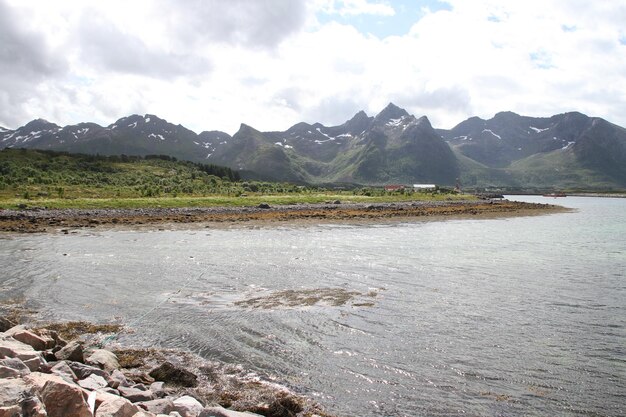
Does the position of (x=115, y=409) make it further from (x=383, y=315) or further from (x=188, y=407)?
(x=383, y=315)

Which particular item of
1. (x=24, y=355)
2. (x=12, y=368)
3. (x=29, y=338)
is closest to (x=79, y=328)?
(x=29, y=338)

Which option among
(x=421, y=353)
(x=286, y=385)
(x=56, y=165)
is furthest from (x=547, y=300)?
(x=56, y=165)

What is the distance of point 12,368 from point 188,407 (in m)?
3.72

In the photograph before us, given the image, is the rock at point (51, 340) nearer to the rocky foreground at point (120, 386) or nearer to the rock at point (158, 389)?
the rocky foreground at point (120, 386)

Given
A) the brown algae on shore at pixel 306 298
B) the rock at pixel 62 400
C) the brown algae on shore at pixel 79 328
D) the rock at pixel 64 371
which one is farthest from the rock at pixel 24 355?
the brown algae on shore at pixel 306 298

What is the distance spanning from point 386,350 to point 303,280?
36.5 feet

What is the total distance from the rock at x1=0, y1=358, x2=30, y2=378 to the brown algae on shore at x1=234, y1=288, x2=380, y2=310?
10585mm

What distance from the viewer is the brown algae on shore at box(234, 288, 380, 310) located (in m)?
Result: 19.5

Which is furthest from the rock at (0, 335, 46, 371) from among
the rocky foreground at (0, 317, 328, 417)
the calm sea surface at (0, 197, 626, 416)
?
the calm sea surface at (0, 197, 626, 416)

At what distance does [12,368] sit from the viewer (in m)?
8.91

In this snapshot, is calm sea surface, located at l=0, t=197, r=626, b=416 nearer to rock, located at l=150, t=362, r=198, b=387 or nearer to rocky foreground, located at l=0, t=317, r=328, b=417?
rocky foreground, located at l=0, t=317, r=328, b=417

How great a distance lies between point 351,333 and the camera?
625 inches

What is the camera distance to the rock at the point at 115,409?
7.74 m

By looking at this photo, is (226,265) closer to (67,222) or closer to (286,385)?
(286,385)
